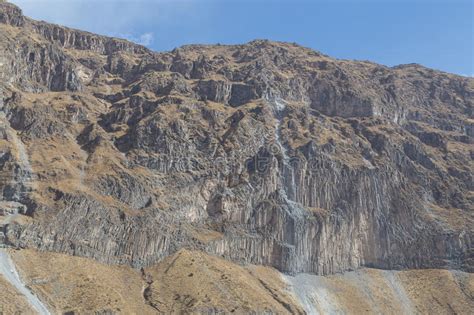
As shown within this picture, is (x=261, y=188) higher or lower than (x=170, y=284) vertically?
higher

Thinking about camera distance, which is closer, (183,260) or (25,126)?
(183,260)

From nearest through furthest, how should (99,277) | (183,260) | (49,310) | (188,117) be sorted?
(49,310) → (99,277) → (183,260) → (188,117)

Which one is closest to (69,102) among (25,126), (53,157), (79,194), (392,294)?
(25,126)

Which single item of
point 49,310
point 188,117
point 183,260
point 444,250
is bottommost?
point 49,310

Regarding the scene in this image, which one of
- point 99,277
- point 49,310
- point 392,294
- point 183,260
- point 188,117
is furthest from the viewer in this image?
point 188,117

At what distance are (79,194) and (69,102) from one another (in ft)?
201

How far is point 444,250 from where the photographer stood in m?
166

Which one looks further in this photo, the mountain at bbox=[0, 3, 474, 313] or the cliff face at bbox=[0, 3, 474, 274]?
the cliff face at bbox=[0, 3, 474, 274]

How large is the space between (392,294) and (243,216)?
43.9m

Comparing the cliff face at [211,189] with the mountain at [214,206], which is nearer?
the mountain at [214,206]

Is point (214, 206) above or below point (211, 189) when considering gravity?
below

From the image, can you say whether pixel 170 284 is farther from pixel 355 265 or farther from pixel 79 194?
pixel 355 265

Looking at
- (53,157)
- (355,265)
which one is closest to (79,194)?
(53,157)

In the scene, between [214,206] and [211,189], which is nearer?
[214,206]
